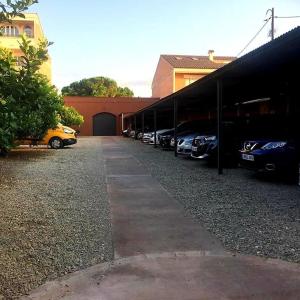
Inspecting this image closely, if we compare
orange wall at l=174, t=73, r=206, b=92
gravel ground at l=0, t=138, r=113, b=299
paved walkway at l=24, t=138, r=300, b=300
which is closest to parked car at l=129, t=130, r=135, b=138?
orange wall at l=174, t=73, r=206, b=92

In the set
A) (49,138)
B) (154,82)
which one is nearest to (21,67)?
(49,138)

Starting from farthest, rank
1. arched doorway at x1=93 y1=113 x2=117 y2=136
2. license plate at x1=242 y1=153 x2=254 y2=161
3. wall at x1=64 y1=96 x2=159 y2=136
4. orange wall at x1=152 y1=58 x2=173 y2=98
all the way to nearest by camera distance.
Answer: arched doorway at x1=93 y1=113 x2=117 y2=136 → wall at x1=64 y1=96 x2=159 y2=136 → orange wall at x1=152 y1=58 x2=173 y2=98 → license plate at x1=242 y1=153 x2=254 y2=161

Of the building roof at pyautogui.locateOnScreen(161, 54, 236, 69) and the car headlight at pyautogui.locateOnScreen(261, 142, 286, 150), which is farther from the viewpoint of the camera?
the building roof at pyautogui.locateOnScreen(161, 54, 236, 69)

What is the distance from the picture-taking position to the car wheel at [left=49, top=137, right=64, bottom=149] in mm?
23766

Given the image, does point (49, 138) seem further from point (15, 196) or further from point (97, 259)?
point (97, 259)

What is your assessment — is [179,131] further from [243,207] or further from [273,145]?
[243,207]

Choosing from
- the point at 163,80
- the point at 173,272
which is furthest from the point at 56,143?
the point at 163,80

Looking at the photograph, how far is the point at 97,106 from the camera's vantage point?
49281 mm

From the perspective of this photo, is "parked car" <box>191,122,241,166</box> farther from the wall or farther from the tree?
the tree

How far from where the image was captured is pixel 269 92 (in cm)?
1786

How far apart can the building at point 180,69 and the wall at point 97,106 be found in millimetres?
4209

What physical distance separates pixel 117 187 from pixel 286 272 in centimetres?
579

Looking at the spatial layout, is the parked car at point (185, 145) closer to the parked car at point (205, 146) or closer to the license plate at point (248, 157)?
Answer: the parked car at point (205, 146)

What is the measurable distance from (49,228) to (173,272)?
246cm
